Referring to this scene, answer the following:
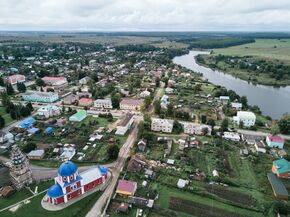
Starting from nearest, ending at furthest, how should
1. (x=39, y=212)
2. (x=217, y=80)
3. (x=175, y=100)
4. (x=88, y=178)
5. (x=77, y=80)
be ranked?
(x=39, y=212) → (x=88, y=178) → (x=175, y=100) → (x=77, y=80) → (x=217, y=80)

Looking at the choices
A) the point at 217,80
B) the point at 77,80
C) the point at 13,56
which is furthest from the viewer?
the point at 13,56

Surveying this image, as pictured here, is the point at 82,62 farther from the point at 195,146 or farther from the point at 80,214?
the point at 80,214

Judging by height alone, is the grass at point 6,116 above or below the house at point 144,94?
below

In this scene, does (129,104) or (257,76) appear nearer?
(129,104)

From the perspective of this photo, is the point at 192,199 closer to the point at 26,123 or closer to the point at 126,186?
the point at 126,186

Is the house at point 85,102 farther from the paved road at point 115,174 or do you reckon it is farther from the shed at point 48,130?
the paved road at point 115,174

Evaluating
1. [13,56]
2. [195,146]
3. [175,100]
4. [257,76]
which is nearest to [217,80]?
[257,76]

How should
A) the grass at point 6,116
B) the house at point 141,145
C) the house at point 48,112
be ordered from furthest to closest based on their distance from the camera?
the house at point 48,112 < the grass at point 6,116 < the house at point 141,145

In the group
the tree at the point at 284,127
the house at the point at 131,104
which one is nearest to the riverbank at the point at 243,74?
the tree at the point at 284,127

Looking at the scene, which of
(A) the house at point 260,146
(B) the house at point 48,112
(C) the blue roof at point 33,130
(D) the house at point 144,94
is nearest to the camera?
(A) the house at point 260,146
